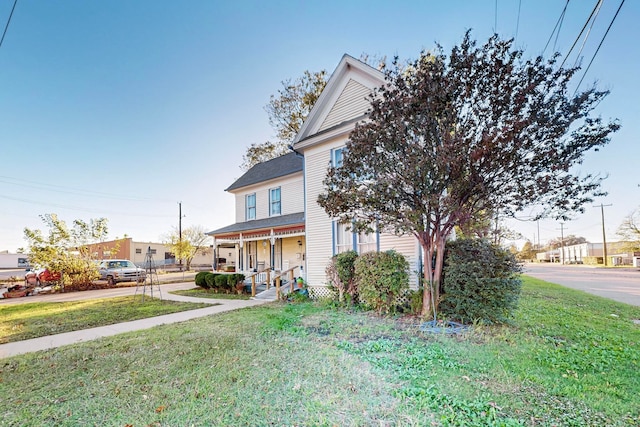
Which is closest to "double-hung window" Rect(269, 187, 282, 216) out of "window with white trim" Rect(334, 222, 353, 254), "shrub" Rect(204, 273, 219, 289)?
"shrub" Rect(204, 273, 219, 289)

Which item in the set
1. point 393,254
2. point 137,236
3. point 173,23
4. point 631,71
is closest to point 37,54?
point 173,23

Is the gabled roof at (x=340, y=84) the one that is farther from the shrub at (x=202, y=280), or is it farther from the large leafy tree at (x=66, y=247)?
the large leafy tree at (x=66, y=247)

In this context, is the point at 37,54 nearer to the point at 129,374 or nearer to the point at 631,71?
the point at 129,374

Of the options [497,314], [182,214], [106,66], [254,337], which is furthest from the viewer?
[182,214]

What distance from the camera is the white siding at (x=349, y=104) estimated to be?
10789mm

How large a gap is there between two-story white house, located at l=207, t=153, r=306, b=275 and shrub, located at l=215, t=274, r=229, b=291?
220 cm

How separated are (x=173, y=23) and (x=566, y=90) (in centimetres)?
1231

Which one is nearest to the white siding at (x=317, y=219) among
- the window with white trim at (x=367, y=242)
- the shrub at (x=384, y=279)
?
the window with white trim at (x=367, y=242)

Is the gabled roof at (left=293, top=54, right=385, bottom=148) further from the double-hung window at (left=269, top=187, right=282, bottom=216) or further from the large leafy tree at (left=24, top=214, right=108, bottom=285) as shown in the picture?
the large leafy tree at (left=24, top=214, right=108, bottom=285)

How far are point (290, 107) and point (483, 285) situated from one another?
20.3m

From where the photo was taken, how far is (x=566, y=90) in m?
5.97

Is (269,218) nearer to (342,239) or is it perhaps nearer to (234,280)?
(234,280)

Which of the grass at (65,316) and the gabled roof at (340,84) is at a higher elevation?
the gabled roof at (340,84)

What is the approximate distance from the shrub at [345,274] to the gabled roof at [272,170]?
6951 millimetres
